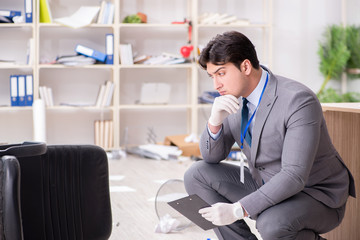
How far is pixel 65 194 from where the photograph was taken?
1632 mm

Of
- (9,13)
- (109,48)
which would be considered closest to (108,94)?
(109,48)

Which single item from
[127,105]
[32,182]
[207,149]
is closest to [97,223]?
[32,182]

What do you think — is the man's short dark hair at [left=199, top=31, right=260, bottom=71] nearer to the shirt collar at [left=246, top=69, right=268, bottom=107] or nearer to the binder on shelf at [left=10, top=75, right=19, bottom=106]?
the shirt collar at [left=246, top=69, right=268, bottom=107]

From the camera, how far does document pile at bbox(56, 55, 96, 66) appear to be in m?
5.08

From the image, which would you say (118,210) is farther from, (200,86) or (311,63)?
(311,63)

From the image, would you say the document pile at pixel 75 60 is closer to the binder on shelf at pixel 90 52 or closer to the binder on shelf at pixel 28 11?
the binder on shelf at pixel 90 52

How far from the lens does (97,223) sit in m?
1.70

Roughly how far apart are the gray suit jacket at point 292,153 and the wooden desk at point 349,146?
41 centimetres

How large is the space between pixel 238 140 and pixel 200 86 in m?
3.66

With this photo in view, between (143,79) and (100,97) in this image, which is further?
(143,79)

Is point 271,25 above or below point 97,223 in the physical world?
above

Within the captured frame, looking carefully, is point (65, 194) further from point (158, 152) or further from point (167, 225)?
point (158, 152)

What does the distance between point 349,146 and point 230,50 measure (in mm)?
795

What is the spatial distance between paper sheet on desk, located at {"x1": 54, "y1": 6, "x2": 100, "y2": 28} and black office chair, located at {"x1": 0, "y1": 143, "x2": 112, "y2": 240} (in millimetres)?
3553
